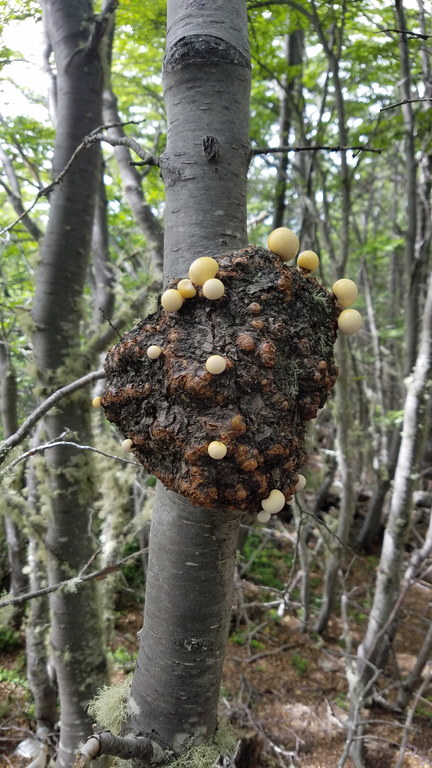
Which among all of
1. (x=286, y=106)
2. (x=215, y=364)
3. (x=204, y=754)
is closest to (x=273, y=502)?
(x=215, y=364)

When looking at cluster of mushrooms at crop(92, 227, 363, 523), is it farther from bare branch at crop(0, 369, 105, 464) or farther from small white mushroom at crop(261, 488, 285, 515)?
bare branch at crop(0, 369, 105, 464)

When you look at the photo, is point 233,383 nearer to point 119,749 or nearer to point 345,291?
point 345,291

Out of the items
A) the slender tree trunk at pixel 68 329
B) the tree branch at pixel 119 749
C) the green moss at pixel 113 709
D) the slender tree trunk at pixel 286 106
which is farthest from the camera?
the slender tree trunk at pixel 286 106

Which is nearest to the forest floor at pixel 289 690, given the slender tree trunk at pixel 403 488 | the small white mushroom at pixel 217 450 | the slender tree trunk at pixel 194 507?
the slender tree trunk at pixel 403 488

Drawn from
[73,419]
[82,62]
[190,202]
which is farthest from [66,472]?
[82,62]

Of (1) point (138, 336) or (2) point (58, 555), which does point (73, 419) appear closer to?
(2) point (58, 555)

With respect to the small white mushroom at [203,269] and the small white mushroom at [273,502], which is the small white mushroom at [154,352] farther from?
the small white mushroom at [273,502]
